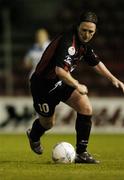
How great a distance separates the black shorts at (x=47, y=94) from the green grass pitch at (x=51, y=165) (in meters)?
0.68

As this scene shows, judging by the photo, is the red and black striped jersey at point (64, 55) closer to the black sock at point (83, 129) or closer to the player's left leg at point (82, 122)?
the player's left leg at point (82, 122)

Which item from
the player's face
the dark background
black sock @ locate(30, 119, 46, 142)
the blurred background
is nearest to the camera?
the player's face

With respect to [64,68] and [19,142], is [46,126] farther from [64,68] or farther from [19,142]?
[19,142]

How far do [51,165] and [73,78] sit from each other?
1081 mm

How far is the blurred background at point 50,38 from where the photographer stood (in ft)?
57.0

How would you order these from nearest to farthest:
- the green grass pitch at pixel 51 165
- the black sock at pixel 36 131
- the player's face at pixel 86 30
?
the green grass pitch at pixel 51 165
the player's face at pixel 86 30
the black sock at pixel 36 131

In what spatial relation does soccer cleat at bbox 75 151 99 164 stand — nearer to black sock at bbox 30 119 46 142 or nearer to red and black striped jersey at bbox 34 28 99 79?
black sock at bbox 30 119 46 142

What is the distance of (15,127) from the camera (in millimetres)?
17234

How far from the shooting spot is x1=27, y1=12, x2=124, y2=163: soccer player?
28.3 ft

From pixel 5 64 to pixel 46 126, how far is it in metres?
10.3

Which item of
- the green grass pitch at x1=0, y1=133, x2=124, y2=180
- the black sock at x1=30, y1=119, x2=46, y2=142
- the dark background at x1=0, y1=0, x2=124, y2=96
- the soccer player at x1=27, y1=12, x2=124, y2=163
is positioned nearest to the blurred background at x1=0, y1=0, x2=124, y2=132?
the dark background at x1=0, y1=0, x2=124, y2=96

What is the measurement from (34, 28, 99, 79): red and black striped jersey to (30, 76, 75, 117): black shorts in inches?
4.0

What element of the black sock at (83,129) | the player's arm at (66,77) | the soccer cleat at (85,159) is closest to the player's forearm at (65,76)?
the player's arm at (66,77)

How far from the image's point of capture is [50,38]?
2161 cm
